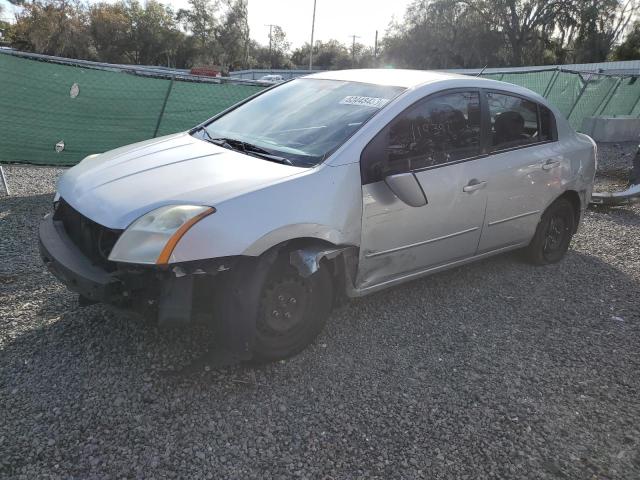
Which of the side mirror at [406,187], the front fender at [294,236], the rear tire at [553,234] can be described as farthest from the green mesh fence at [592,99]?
the front fender at [294,236]

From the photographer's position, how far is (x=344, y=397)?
280cm

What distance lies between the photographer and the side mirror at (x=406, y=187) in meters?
3.10

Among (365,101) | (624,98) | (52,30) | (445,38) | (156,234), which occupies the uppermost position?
(445,38)

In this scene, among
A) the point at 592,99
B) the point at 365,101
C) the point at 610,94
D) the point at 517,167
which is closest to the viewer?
the point at 365,101

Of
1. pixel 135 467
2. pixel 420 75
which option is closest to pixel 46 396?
pixel 135 467

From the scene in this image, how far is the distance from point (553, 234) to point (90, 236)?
4.05m

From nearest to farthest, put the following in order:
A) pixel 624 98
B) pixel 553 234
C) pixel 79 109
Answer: pixel 553 234
pixel 79 109
pixel 624 98

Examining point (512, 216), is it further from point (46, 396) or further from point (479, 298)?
point (46, 396)

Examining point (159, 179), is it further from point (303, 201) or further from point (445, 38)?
point (445, 38)

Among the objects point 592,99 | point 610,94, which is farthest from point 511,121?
point 610,94

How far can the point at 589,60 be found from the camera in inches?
1726

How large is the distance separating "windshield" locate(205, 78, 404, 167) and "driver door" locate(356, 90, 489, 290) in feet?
0.77

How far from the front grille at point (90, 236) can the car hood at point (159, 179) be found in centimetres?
6

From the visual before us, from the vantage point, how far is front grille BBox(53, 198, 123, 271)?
2680mm
